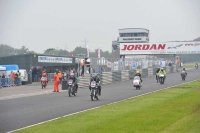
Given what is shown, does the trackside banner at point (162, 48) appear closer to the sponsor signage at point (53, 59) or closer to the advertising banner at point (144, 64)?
the advertising banner at point (144, 64)

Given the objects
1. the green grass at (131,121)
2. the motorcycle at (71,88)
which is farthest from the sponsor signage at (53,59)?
the green grass at (131,121)

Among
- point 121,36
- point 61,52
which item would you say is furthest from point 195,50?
point 61,52

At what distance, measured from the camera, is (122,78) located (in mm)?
47281

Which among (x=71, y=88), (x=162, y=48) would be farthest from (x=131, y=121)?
(x=162, y=48)

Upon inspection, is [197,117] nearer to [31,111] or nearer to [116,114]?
[116,114]

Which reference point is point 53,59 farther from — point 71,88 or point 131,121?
point 131,121

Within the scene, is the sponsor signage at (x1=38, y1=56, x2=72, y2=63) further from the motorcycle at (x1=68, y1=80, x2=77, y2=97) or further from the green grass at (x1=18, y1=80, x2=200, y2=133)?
the green grass at (x1=18, y1=80, x2=200, y2=133)

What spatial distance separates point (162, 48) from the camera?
80.1 meters

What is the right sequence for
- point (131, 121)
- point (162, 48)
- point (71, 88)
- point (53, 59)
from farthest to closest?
point (162, 48), point (53, 59), point (71, 88), point (131, 121)

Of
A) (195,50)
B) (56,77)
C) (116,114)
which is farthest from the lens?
(195,50)

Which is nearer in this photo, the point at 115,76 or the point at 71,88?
the point at 71,88

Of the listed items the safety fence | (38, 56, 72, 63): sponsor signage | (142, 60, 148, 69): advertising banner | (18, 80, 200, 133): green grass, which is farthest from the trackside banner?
(18, 80, 200, 133): green grass

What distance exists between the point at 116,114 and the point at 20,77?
104 feet

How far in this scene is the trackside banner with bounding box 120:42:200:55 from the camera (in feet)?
254
